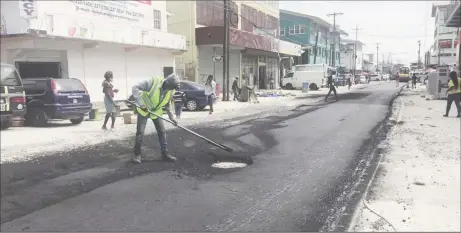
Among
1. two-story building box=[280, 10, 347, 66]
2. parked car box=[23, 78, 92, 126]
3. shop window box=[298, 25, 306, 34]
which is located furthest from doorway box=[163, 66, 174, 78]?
shop window box=[298, 25, 306, 34]

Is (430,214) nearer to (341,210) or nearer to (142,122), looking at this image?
(341,210)

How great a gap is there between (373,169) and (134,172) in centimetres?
345

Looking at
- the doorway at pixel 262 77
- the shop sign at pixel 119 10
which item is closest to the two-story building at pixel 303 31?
the doorway at pixel 262 77

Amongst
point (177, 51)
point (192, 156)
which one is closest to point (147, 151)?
point (192, 156)

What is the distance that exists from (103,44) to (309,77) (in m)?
22.8

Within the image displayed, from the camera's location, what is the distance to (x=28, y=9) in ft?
11.6

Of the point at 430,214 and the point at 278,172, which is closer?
the point at 430,214

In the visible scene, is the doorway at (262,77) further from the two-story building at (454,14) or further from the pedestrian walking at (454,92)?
the pedestrian walking at (454,92)

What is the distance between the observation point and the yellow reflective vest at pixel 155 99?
6094 mm

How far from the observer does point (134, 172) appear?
5.77 m

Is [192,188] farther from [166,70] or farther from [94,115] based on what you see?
[166,70]

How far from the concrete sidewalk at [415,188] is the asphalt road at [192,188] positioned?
26 cm

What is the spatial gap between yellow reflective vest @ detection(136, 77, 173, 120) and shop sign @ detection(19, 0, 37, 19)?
2.63 metres

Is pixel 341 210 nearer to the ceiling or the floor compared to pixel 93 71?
nearer to the floor
